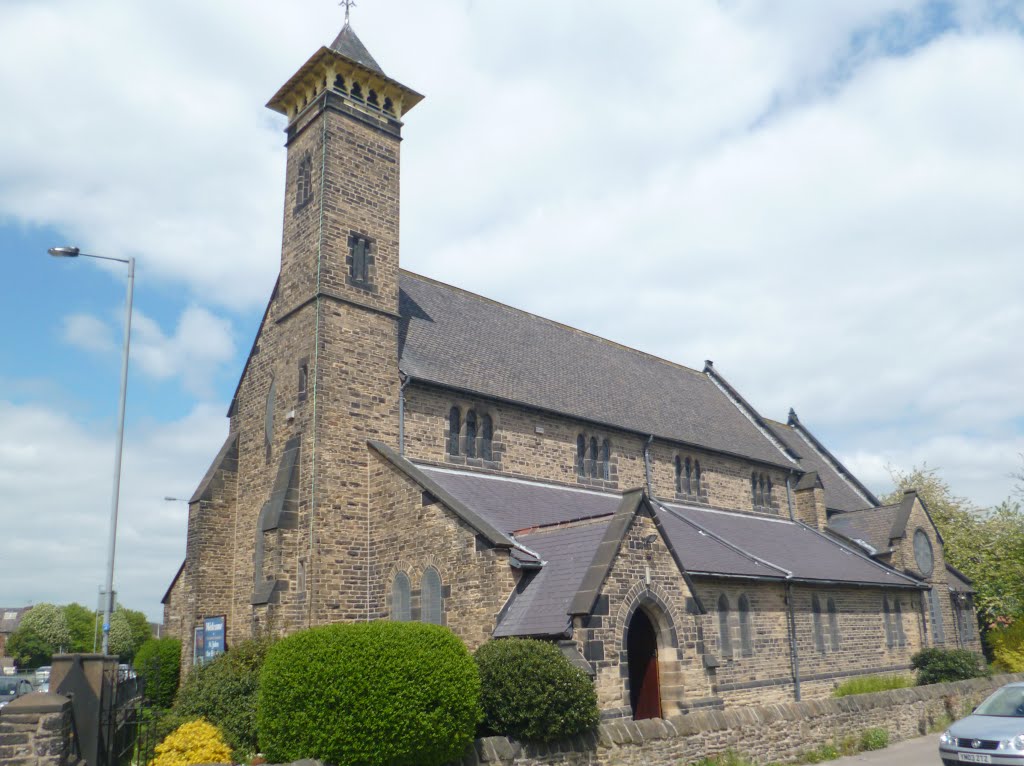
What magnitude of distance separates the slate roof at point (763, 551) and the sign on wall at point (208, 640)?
1223cm

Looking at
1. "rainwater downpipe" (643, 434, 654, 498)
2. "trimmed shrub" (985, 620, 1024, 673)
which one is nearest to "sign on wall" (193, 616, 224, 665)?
"rainwater downpipe" (643, 434, 654, 498)

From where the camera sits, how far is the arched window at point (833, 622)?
25.5 m

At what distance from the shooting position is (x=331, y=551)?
781 inches

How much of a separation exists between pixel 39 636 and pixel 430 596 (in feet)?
273

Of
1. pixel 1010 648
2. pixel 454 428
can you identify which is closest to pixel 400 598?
pixel 454 428

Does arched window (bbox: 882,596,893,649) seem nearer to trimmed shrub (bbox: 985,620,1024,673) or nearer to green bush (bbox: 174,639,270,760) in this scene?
trimmed shrub (bbox: 985,620,1024,673)

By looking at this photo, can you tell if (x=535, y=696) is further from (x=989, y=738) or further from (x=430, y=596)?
(x=989, y=738)

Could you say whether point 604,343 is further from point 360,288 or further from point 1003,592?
point 1003,592

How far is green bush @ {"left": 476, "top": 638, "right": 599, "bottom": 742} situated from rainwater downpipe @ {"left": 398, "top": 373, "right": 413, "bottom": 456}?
865 cm

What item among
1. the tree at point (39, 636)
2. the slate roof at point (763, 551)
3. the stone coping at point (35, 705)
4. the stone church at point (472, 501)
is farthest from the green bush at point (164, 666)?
the tree at point (39, 636)

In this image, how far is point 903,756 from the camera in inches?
648

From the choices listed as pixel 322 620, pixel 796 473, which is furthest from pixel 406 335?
pixel 796 473

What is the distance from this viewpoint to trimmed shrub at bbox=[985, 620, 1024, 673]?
1204 inches

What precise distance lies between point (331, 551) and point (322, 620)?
63.1 inches
